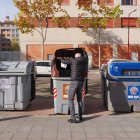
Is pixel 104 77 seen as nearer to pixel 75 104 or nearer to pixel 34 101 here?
pixel 75 104

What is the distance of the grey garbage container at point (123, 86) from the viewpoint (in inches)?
441

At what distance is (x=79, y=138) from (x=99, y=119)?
221 cm

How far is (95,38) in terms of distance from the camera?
160ft

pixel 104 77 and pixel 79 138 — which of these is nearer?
pixel 79 138

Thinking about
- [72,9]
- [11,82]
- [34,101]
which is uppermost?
[72,9]

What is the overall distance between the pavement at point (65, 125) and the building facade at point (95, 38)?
120 ft

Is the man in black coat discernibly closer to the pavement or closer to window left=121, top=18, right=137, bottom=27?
the pavement

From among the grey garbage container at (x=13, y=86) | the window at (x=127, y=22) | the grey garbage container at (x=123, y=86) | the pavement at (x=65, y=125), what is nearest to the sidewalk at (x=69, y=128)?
the pavement at (x=65, y=125)

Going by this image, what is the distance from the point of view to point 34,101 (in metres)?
13.6

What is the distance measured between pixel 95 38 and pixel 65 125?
3973 centimetres

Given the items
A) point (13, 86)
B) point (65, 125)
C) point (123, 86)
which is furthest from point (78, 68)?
point (13, 86)

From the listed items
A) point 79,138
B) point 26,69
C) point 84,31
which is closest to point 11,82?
point 26,69

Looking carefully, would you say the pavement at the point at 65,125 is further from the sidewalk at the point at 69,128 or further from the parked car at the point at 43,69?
the parked car at the point at 43,69

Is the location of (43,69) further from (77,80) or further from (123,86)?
(77,80)
